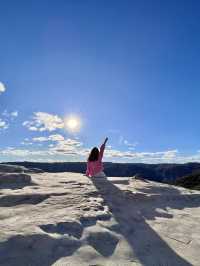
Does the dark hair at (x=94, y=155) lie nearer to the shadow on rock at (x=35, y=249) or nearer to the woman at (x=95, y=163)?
the woman at (x=95, y=163)

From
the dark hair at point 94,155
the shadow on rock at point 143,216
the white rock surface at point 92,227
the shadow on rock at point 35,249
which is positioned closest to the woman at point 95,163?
the dark hair at point 94,155

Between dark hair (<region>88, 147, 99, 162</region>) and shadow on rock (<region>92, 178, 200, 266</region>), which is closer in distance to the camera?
shadow on rock (<region>92, 178, 200, 266</region>)

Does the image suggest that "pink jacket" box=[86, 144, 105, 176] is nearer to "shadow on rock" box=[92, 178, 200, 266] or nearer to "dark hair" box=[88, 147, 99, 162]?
"dark hair" box=[88, 147, 99, 162]

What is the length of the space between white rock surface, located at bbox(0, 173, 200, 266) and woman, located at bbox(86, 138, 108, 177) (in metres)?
3.37

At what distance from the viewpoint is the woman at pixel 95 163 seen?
1680 centimetres

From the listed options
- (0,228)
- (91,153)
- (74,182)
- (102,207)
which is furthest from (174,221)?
(91,153)

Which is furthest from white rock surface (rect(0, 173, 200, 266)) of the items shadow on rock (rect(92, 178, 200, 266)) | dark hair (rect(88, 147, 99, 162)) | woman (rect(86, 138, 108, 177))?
dark hair (rect(88, 147, 99, 162))

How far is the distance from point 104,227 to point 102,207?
5.70 ft

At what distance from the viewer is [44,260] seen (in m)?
6.07

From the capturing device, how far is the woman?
55.1 feet

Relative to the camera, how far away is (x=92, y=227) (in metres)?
8.01

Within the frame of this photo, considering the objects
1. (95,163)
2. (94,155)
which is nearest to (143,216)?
(95,163)

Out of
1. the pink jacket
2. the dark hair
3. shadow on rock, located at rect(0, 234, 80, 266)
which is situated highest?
the dark hair

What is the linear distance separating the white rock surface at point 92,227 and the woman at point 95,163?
3370mm
